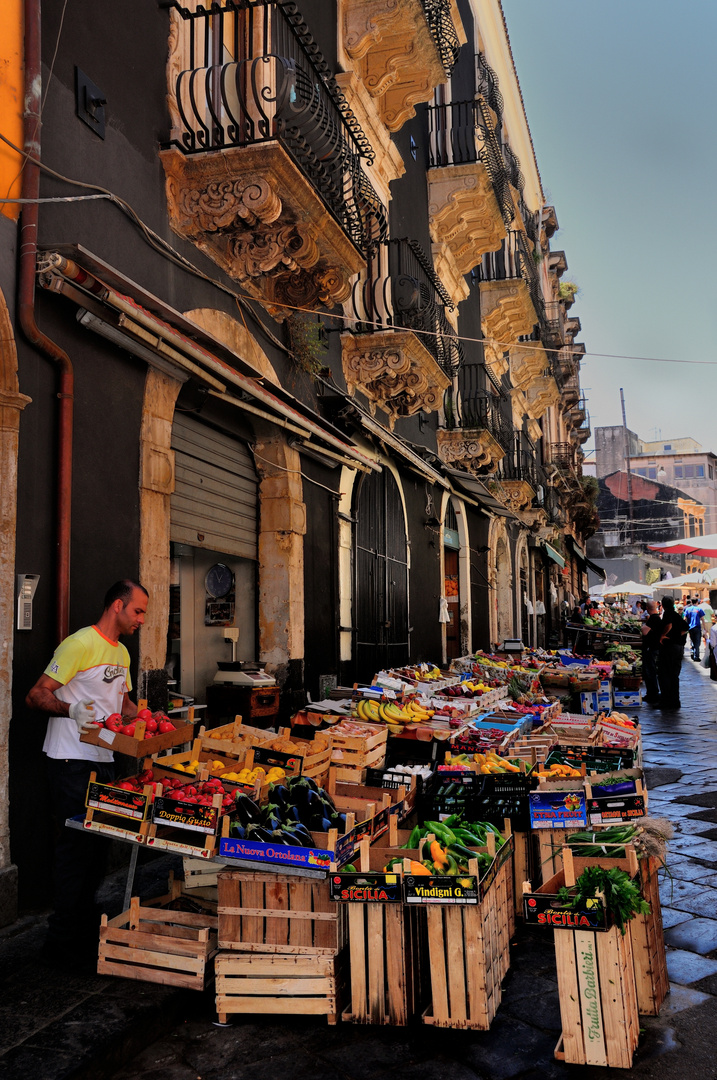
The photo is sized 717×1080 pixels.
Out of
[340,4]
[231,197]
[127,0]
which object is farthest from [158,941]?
[340,4]

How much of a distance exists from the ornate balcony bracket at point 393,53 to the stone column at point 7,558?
7977mm

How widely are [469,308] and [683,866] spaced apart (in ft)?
48.1

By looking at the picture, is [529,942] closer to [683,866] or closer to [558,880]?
[558,880]

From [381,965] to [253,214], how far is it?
5.08 m

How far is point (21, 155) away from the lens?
4.51m

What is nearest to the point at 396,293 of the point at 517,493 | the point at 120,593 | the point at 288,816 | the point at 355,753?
the point at 355,753

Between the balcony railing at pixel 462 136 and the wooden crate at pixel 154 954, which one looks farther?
the balcony railing at pixel 462 136

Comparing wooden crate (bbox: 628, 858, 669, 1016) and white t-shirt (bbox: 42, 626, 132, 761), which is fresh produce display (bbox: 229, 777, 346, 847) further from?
wooden crate (bbox: 628, 858, 669, 1016)

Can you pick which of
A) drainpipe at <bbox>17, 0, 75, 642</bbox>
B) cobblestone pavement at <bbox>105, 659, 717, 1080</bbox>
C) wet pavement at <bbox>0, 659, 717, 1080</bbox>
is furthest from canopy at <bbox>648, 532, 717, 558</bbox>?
drainpipe at <bbox>17, 0, 75, 642</bbox>

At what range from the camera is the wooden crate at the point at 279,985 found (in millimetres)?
3504

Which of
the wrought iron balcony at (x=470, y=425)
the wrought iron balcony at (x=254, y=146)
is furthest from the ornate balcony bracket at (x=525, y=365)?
the wrought iron balcony at (x=254, y=146)

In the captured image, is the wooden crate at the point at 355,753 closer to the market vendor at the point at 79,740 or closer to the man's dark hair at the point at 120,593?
the market vendor at the point at 79,740

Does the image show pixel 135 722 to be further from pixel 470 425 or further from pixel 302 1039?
pixel 470 425

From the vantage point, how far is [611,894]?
333 centimetres
